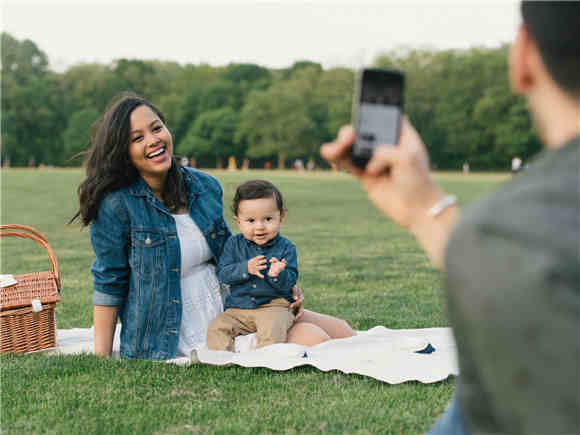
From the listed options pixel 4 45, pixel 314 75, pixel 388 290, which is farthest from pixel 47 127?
pixel 388 290

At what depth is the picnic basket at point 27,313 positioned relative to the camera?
4680 mm

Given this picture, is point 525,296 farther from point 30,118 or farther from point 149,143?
point 30,118

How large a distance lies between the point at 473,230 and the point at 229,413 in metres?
2.89

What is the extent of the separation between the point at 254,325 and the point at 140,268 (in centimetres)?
87

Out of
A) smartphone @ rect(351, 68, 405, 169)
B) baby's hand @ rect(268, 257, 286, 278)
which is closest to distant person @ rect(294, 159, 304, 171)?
baby's hand @ rect(268, 257, 286, 278)

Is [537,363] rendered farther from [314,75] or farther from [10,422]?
[314,75]

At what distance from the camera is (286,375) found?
4.19 metres

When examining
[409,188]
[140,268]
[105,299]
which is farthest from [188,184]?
[409,188]

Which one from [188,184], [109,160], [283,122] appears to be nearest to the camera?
[109,160]

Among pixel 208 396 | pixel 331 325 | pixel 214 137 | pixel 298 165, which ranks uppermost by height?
pixel 331 325

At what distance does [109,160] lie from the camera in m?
4.48

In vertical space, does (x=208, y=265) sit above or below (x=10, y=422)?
above

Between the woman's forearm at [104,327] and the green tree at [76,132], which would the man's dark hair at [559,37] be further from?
the green tree at [76,132]

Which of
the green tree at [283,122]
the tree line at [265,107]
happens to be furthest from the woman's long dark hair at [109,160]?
the green tree at [283,122]
